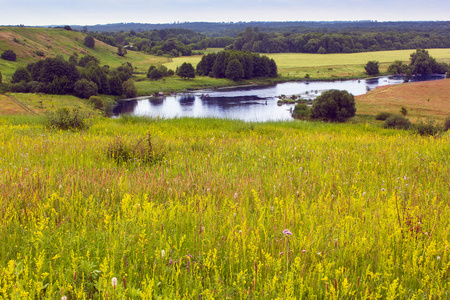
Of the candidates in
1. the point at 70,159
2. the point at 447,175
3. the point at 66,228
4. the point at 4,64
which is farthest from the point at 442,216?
the point at 4,64

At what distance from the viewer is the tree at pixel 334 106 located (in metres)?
60.4

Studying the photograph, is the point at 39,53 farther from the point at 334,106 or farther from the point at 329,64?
the point at 329,64

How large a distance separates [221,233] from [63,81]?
97.3 meters

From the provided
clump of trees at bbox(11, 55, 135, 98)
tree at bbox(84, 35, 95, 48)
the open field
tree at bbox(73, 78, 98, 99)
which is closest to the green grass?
the open field

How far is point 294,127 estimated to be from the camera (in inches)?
595

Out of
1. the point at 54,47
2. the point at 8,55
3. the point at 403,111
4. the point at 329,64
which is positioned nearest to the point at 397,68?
the point at 329,64

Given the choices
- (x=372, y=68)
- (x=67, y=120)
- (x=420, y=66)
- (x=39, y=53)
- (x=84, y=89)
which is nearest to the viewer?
(x=67, y=120)

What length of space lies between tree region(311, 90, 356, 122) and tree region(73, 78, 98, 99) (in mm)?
60393

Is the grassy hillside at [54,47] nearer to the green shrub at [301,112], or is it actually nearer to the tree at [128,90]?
the tree at [128,90]

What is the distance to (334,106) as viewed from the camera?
6022 centimetres

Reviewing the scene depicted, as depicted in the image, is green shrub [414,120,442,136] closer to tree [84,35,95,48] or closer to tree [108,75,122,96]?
tree [108,75,122,96]

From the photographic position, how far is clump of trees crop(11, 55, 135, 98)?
86.5 m

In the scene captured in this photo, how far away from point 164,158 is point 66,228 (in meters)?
3.43

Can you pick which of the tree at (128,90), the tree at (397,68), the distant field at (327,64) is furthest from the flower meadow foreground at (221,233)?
the tree at (397,68)
